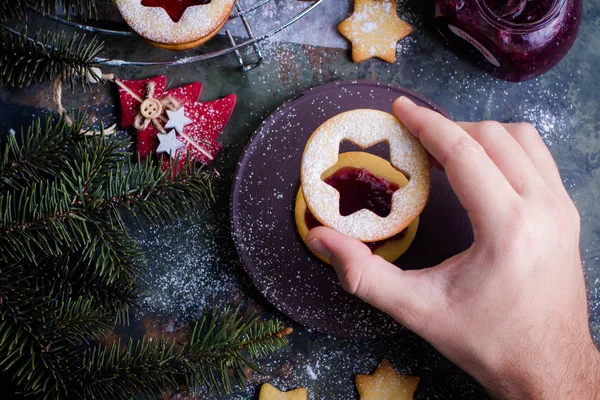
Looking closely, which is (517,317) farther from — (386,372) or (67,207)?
(67,207)

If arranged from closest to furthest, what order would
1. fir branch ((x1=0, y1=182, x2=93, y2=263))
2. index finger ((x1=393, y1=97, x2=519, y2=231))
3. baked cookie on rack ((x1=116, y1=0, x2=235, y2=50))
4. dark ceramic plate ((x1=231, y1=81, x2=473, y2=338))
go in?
fir branch ((x1=0, y1=182, x2=93, y2=263)) < index finger ((x1=393, y1=97, x2=519, y2=231)) < baked cookie on rack ((x1=116, y1=0, x2=235, y2=50)) < dark ceramic plate ((x1=231, y1=81, x2=473, y2=338))

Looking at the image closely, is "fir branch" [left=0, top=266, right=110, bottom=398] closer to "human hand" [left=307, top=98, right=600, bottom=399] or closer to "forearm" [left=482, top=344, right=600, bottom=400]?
"human hand" [left=307, top=98, right=600, bottom=399]

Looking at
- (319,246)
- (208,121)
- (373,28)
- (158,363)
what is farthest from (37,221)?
(373,28)

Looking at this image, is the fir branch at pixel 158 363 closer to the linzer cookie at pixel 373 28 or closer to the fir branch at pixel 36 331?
the fir branch at pixel 36 331

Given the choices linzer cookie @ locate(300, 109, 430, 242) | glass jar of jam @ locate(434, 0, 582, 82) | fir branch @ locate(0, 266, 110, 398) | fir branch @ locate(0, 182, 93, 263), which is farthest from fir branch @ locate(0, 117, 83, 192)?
glass jar of jam @ locate(434, 0, 582, 82)

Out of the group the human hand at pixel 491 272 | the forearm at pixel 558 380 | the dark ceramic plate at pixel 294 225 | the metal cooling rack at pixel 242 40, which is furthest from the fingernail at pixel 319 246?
the metal cooling rack at pixel 242 40

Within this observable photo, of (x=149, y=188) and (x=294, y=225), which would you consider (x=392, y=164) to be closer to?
(x=294, y=225)
